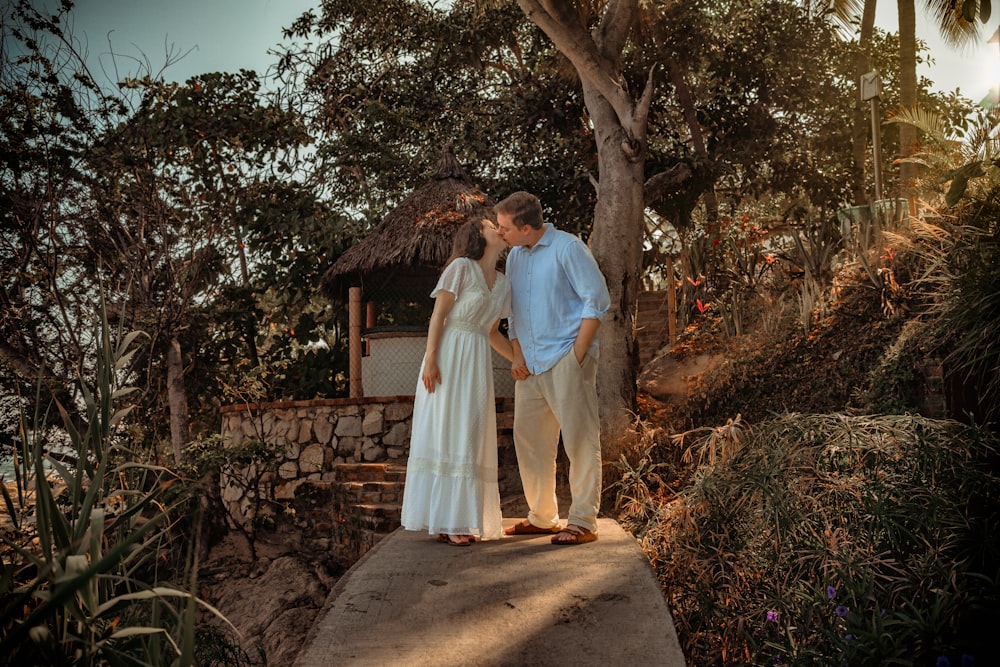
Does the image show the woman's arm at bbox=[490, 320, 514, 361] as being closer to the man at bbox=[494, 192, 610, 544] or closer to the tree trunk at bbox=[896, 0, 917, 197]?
the man at bbox=[494, 192, 610, 544]

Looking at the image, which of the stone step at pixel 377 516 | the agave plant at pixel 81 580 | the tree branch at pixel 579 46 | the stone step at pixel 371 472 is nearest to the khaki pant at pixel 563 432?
the agave plant at pixel 81 580

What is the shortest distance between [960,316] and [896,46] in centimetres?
1347

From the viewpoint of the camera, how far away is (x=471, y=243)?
4.62 metres

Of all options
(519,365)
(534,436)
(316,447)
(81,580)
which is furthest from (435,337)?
(316,447)

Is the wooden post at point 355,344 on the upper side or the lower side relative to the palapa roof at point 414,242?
lower

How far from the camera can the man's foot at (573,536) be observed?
4.49 metres

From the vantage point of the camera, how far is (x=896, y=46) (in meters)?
16.1

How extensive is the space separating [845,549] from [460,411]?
197cm

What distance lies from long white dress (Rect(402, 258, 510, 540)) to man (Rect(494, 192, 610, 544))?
0.59ft

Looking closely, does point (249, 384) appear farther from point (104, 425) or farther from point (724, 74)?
point (104, 425)

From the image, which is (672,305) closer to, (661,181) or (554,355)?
(661,181)

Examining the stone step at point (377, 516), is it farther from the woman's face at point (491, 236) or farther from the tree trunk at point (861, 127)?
the tree trunk at point (861, 127)

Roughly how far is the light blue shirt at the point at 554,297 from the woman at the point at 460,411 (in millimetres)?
176

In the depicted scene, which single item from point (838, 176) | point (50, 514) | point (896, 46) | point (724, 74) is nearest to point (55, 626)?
point (50, 514)
